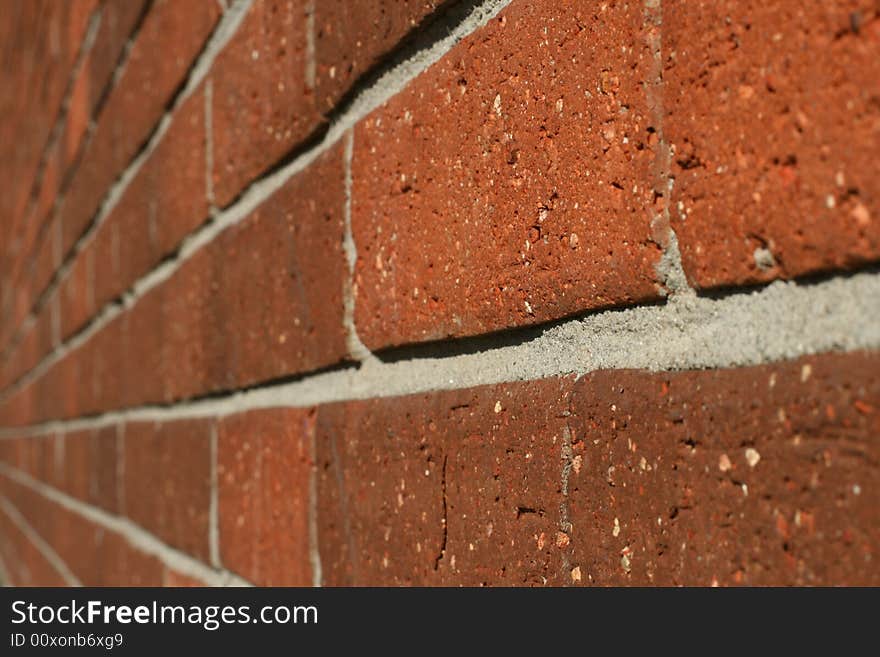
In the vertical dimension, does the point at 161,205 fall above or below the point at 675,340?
above

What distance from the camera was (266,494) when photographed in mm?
681

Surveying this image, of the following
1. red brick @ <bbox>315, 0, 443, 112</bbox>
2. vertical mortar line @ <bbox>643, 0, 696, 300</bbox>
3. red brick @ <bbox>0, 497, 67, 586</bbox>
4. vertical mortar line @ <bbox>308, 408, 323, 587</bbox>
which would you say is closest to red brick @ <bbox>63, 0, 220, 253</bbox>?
red brick @ <bbox>315, 0, 443, 112</bbox>

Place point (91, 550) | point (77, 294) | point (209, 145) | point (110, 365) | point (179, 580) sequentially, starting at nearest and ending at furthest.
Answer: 1. point (209, 145)
2. point (179, 580)
3. point (110, 365)
4. point (91, 550)
5. point (77, 294)

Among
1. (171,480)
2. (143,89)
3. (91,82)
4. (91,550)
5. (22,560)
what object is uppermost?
(91,82)

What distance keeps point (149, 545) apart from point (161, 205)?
35 cm

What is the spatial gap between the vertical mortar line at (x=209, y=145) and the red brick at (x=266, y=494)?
0.17 m

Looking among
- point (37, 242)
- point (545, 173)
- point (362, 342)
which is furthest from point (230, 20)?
point (37, 242)

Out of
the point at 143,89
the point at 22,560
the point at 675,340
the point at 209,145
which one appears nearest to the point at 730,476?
the point at 675,340

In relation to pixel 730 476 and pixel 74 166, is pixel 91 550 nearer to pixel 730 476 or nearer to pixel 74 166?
pixel 74 166

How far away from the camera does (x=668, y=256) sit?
0.31 m

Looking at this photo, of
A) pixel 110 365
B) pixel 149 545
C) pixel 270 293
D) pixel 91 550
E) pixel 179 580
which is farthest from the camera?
pixel 91 550

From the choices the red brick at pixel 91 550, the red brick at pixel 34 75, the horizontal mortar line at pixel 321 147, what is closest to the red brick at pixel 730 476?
the horizontal mortar line at pixel 321 147

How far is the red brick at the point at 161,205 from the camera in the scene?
81cm
